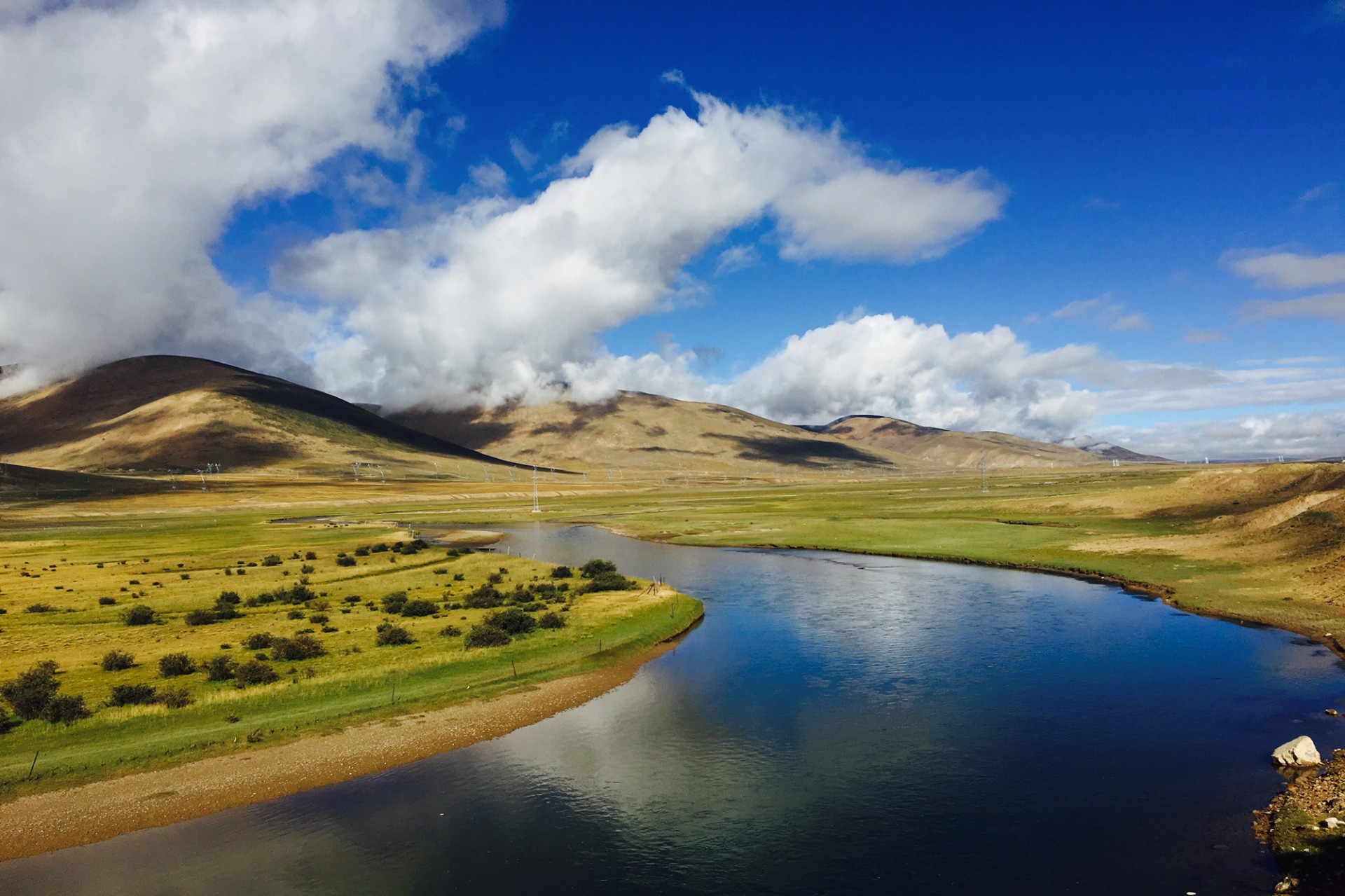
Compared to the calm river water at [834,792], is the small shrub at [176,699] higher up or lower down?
higher up

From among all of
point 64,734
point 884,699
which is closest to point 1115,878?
point 884,699

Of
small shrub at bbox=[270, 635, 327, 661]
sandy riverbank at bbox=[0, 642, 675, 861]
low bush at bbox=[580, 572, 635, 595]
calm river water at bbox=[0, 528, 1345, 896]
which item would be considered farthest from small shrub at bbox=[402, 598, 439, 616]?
calm river water at bbox=[0, 528, 1345, 896]

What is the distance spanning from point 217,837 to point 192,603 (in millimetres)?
42061

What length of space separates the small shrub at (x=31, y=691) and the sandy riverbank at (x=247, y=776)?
857 cm

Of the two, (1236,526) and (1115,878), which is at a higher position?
(1236,526)

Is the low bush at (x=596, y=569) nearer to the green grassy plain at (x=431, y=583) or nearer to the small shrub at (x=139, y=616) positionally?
the green grassy plain at (x=431, y=583)

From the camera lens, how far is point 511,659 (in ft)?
143

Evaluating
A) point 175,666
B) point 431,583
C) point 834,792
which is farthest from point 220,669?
point 834,792

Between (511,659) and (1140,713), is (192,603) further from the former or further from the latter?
(1140,713)

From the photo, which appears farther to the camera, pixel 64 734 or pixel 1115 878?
pixel 64 734

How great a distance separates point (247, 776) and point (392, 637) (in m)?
→ 17.7

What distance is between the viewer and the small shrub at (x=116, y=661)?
40469 millimetres

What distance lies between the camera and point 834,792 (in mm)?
26031

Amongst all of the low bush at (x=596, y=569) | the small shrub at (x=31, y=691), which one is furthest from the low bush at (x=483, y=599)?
the small shrub at (x=31, y=691)
